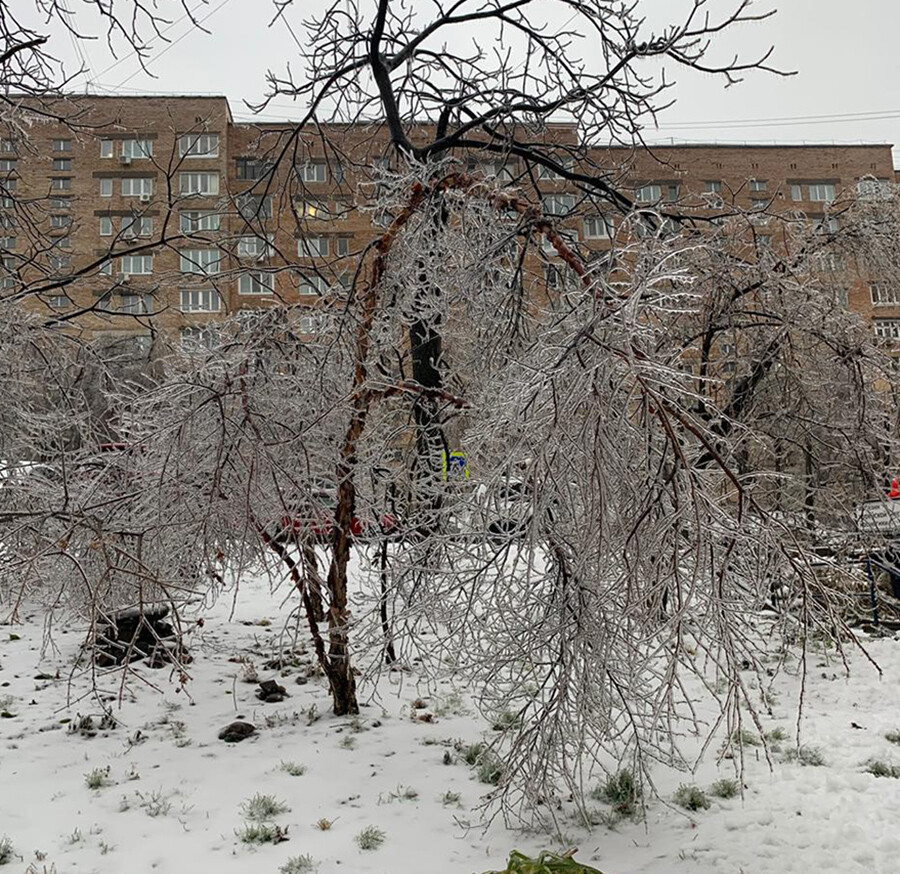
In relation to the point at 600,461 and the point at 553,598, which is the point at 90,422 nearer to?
the point at 553,598

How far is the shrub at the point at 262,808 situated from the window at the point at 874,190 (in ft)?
23.6

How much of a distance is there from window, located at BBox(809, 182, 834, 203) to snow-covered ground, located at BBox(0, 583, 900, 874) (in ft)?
134

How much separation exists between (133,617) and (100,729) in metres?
1.65

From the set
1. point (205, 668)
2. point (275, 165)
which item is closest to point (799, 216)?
point (275, 165)

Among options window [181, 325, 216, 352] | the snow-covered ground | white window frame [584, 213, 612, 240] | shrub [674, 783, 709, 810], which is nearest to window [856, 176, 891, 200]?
white window frame [584, 213, 612, 240]

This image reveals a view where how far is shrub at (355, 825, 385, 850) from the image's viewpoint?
3.90 metres

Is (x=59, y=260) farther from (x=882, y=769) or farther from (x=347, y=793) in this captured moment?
(x=882, y=769)

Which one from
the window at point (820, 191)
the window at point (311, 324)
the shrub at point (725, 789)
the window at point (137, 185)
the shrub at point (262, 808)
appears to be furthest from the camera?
the window at point (820, 191)

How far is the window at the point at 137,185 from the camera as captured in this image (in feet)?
124

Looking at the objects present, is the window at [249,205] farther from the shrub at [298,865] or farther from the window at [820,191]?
the window at [820,191]

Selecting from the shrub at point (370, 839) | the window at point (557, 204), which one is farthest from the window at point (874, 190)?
the shrub at point (370, 839)

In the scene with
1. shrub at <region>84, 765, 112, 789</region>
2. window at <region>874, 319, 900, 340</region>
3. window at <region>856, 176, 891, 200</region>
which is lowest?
shrub at <region>84, 765, 112, 789</region>

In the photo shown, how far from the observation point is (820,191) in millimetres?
42156

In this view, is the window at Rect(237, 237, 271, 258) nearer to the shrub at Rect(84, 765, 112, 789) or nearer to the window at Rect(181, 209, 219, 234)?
the window at Rect(181, 209, 219, 234)
